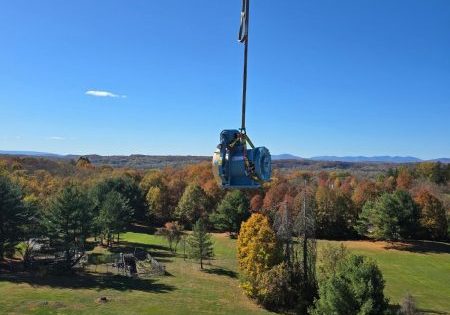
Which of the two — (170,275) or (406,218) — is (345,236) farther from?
(170,275)

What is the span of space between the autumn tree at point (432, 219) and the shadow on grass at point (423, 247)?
205cm

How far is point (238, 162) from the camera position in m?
7.83

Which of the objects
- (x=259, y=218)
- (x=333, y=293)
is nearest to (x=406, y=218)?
(x=259, y=218)

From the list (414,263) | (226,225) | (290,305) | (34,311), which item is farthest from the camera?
(226,225)

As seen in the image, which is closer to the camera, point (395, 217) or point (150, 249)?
point (150, 249)

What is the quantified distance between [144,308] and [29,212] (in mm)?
20136

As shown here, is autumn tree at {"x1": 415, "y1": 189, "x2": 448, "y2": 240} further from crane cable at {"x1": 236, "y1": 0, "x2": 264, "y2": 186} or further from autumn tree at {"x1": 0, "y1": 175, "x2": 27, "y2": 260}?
crane cable at {"x1": 236, "y1": 0, "x2": 264, "y2": 186}

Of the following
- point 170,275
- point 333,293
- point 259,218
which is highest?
point 259,218

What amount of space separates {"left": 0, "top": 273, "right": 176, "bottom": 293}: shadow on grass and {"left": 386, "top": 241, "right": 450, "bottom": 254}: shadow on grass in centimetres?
3823

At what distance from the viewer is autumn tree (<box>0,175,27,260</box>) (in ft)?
148

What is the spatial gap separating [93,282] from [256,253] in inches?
625

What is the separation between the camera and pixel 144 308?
34.6 metres

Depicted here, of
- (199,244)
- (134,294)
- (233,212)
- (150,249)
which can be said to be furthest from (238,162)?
(233,212)

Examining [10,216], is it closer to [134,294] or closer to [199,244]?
[134,294]
